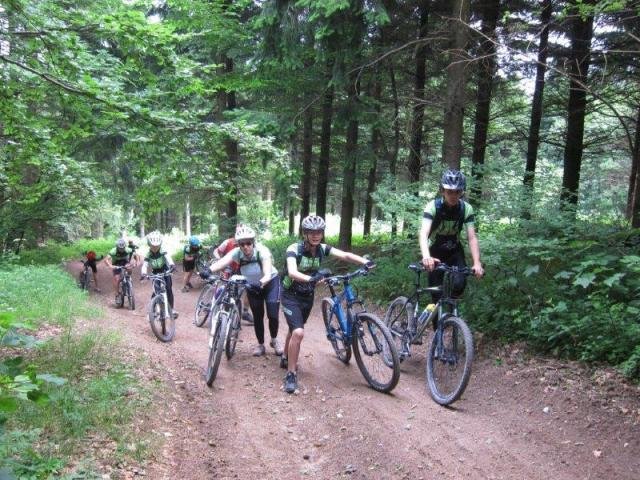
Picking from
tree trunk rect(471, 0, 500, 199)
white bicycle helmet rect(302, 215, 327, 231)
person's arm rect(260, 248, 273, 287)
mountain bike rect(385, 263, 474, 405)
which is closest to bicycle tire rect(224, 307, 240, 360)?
person's arm rect(260, 248, 273, 287)

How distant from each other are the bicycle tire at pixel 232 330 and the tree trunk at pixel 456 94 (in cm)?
516

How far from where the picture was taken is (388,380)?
20.6 feet

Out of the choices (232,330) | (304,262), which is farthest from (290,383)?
(304,262)

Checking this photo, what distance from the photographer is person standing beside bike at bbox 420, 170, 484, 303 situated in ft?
19.6

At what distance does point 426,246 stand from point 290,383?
8.20 ft

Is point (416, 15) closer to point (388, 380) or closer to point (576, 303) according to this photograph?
point (576, 303)

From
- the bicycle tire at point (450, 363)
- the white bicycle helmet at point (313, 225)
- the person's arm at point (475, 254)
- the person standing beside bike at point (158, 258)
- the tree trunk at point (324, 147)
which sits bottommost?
the bicycle tire at point (450, 363)

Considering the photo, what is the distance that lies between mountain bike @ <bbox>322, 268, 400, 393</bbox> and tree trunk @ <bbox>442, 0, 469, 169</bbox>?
14.5 ft

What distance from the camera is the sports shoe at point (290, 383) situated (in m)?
6.39

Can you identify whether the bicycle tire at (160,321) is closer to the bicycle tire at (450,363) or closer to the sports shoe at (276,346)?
the sports shoe at (276,346)

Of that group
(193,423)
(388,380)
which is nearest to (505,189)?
(388,380)

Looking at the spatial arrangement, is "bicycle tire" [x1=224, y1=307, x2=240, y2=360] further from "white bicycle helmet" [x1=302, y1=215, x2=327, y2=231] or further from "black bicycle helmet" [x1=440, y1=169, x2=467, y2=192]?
"black bicycle helmet" [x1=440, y1=169, x2=467, y2=192]

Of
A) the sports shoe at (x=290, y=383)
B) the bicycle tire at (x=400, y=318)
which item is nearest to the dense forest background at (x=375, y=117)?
the bicycle tire at (x=400, y=318)

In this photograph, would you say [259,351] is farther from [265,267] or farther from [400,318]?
[400,318]
